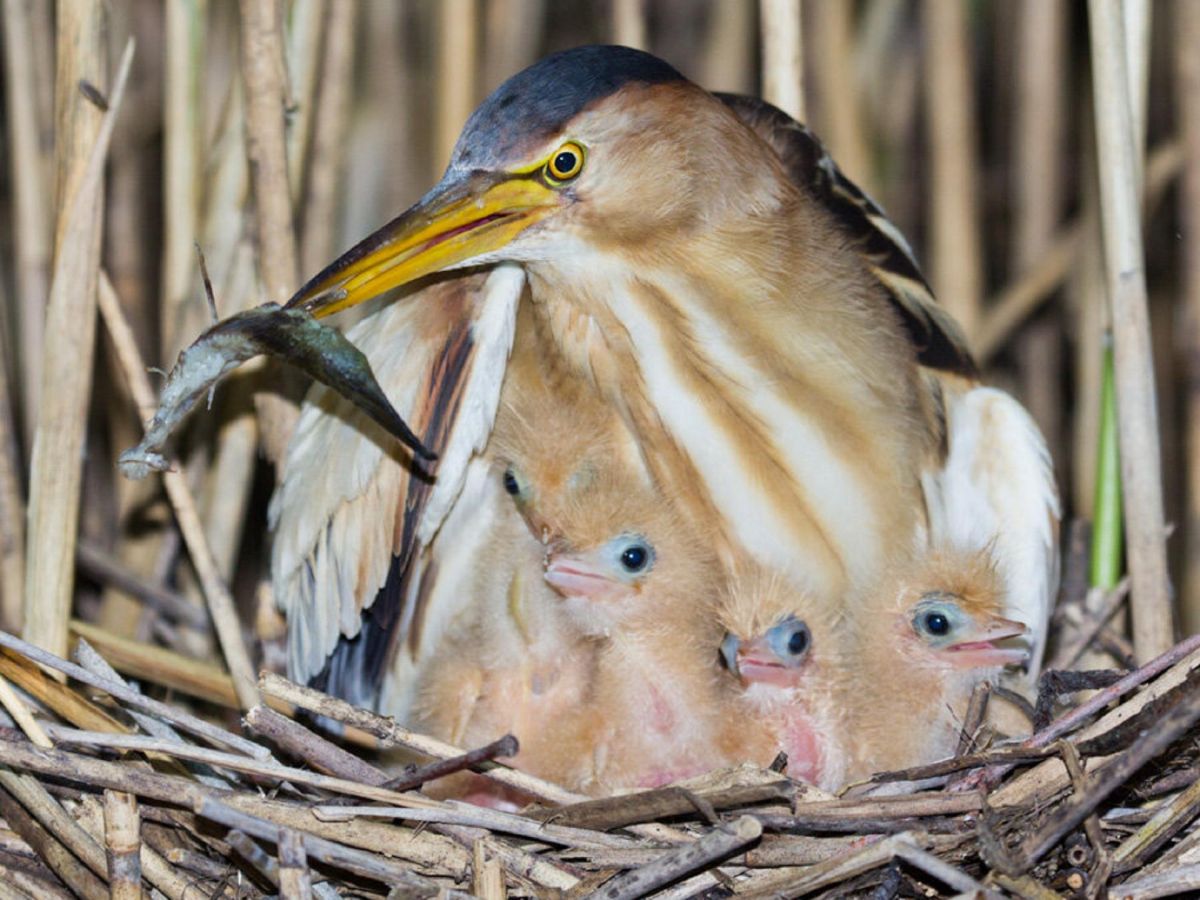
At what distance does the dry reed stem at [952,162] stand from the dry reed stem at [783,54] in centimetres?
41

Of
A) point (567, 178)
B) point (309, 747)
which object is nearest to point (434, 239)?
point (567, 178)

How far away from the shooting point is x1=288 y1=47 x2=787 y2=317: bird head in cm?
164

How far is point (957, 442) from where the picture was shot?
2.01 m

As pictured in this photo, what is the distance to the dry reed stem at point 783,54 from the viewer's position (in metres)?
2.04

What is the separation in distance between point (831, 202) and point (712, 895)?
35.9 inches

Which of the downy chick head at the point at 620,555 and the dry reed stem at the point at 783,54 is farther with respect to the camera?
the dry reed stem at the point at 783,54

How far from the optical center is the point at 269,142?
1846 millimetres

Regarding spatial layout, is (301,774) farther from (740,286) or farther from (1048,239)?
(1048,239)

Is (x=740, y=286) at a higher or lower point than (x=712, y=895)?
higher

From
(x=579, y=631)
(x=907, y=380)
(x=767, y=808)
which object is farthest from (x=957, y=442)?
(x=767, y=808)

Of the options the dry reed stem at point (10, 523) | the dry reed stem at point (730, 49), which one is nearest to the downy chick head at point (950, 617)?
the dry reed stem at point (10, 523)

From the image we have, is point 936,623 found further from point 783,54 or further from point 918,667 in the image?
point 783,54

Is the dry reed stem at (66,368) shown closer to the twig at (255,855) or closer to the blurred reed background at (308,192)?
the blurred reed background at (308,192)

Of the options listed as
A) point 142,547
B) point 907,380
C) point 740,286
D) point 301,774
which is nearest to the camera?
point 301,774
